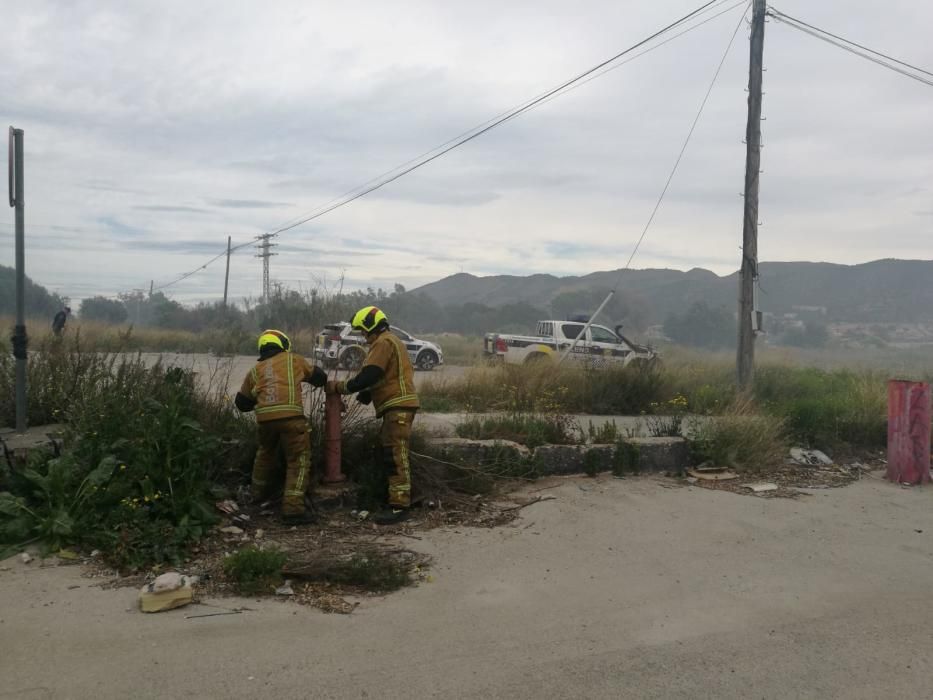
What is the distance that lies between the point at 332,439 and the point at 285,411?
744 millimetres

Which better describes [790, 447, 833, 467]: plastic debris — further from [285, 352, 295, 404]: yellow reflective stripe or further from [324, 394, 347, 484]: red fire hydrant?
[285, 352, 295, 404]: yellow reflective stripe

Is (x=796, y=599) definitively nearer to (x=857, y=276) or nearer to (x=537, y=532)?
(x=537, y=532)

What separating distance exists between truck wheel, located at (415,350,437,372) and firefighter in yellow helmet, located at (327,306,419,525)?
54.9 feet

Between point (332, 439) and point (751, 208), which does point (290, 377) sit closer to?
point (332, 439)

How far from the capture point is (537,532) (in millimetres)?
6164

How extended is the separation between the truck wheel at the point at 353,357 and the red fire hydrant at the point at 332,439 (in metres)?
0.91

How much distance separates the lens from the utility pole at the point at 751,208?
38.5 ft

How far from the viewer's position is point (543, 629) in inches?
171

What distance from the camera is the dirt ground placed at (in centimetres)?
362

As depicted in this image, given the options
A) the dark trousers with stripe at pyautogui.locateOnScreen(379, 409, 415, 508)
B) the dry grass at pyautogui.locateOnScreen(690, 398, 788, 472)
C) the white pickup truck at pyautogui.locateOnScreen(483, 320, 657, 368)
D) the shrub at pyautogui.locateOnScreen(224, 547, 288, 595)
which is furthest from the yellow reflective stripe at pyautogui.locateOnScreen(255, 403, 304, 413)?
the white pickup truck at pyautogui.locateOnScreen(483, 320, 657, 368)

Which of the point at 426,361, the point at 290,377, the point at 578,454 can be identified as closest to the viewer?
the point at 290,377

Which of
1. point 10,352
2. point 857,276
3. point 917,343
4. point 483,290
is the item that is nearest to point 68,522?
point 10,352

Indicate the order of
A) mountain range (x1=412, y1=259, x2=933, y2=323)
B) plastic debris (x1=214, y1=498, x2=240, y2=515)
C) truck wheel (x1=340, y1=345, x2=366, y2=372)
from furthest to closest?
1. mountain range (x1=412, y1=259, x2=933, y2=323)
2. truck wheel (x1=340, y1=345, x2=366, y2=372)
3. plastic debris (x1=214, y1=498, x2=240, y2=515)

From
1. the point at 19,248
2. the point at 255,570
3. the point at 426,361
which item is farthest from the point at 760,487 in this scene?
the point at 426,361
